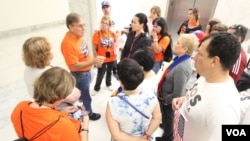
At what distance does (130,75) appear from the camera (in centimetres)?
109

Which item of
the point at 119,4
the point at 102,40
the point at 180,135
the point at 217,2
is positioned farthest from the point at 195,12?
the point at 180,135

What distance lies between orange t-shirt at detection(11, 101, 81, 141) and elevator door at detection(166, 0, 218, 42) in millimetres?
4635

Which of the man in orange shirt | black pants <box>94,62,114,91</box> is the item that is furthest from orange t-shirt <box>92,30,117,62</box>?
the man in orange shirt

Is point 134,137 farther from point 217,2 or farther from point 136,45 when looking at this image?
point 217,2

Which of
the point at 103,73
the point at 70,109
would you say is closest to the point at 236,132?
the point at 70,109

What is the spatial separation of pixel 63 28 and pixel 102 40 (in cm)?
123

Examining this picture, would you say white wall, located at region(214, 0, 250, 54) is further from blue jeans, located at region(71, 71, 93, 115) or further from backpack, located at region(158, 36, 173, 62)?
blue jeans, located at region(71, 71, 93, 115)

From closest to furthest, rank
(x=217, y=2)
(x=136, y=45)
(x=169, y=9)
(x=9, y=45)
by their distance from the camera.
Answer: (x=136, y=45) → (x=9, y=45) → (x=217, y=2) → (x=169, y=9)

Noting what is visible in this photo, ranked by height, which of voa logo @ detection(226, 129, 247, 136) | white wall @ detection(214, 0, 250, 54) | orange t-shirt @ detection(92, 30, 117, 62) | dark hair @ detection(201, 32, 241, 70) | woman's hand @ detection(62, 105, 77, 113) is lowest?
voa logo @ detection(226, 129, 247, 136)

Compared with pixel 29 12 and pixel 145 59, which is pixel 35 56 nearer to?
pixel 145 59

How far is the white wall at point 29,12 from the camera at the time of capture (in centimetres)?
249

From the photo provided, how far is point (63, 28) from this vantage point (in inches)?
136

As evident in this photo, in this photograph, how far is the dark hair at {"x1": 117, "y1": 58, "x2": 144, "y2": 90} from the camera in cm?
109

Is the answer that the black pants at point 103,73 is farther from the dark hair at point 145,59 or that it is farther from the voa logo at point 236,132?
the voa logo at point 236,132
